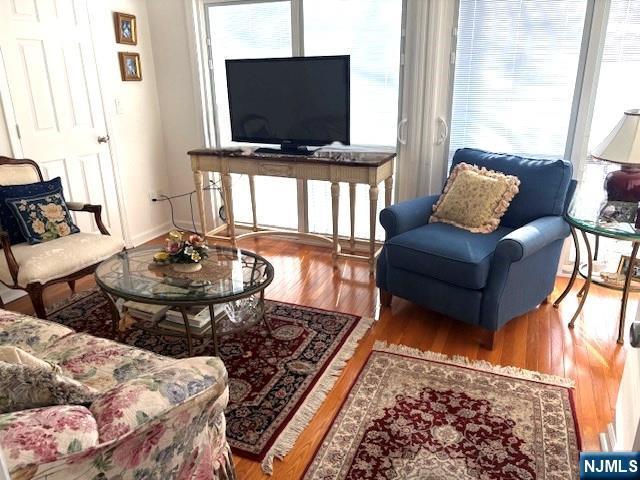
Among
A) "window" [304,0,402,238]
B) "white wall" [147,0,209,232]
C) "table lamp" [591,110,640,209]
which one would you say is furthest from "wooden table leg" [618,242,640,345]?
"white wall" [147,0,209,232]

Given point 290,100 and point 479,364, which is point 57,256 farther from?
point 479,364

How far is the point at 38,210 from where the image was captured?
2.95 m

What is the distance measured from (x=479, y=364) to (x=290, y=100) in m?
2.32

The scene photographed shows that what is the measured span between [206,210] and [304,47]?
5.75 feet

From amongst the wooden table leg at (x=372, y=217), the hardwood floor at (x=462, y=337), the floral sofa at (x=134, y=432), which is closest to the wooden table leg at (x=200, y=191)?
the hardwood floor at (x=462, y=337)

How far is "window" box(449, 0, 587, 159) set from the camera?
10.0 feet

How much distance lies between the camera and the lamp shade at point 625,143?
91.0 inches

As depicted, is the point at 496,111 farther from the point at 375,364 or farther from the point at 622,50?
the point at 375,364

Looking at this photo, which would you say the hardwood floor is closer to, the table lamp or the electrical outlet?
the table lamp

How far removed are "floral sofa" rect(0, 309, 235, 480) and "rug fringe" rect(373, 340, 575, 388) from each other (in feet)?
3.91

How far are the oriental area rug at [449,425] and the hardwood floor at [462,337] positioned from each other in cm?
7

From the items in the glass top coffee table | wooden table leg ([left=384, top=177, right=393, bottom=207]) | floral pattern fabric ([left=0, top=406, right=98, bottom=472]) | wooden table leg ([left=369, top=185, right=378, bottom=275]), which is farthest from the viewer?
wooden table leg ([left=384, top=177, right=393, bottom=207])

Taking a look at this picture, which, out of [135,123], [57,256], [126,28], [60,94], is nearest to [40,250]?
[57,256]

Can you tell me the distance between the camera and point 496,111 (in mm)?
3316
